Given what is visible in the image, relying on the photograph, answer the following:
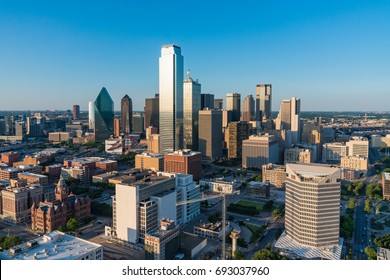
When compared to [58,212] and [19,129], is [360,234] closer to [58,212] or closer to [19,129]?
[58,212]

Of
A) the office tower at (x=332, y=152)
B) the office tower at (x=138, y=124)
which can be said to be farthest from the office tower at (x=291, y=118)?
the office tower at (x=138, y=124)

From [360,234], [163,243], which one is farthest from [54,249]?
[360,234]

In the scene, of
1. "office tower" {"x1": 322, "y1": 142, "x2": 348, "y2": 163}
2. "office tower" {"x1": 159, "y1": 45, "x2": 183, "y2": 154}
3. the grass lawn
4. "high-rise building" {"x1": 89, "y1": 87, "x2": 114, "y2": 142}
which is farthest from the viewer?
"high-rise building" {"x1": 89, "y1": 87, "x2": 114, "y2": 142}

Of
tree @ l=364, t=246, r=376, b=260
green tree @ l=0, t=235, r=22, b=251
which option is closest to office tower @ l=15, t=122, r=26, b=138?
green tree @ l=0, t=235, r=22, b=251

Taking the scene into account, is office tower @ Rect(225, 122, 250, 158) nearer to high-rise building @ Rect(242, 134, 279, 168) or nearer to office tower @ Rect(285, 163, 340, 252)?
high-rise building @ Rect(242, 134, 279, 168)

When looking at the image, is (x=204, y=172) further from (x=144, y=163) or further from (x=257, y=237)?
(x=257, y=237)

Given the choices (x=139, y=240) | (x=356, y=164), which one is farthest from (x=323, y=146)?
(x=139, y=240)

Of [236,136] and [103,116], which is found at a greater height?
[103,116]
